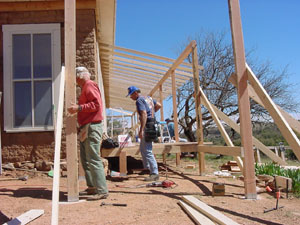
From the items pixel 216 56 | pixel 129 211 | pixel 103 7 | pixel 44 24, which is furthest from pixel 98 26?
pixel 216 56

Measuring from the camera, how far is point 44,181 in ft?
18.2

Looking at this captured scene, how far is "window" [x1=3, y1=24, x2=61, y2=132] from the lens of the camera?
611 cm

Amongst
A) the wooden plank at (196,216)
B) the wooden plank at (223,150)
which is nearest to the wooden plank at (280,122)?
the wooden plank at (223,150)

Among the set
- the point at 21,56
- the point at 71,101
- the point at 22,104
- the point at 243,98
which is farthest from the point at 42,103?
the point at 243,98

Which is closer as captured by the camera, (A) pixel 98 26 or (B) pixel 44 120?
(B) pixel 44 120

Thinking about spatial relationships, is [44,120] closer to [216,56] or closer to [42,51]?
[42,51]

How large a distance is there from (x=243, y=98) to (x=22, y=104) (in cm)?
454

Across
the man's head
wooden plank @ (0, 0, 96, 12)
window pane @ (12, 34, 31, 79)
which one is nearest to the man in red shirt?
the man's head

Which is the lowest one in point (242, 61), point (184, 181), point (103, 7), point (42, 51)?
point (184, 181)

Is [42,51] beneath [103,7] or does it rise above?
beneath

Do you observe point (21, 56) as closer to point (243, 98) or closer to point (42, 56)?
point (42, 56)

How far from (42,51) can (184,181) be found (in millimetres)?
4161

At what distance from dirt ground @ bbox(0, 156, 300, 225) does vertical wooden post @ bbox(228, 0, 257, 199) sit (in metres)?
0.31

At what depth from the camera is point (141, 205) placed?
3.81 meters
